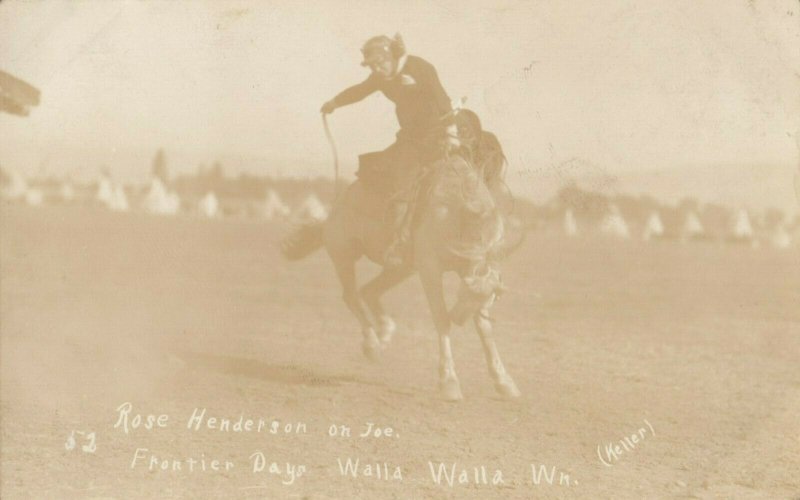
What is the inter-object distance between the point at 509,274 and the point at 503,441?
1.41 metres

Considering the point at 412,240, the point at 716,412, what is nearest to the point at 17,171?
the point at 412,240

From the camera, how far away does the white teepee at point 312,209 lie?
7.21m

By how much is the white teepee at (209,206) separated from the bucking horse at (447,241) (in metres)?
2.29

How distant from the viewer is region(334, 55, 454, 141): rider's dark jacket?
6543 millimetres

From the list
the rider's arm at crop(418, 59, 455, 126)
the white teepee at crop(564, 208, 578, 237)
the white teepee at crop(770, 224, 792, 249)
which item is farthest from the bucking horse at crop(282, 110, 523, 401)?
the white teepee at crop(770, 224, 792, 249)

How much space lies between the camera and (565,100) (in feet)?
22.9

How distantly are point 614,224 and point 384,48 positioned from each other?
102 inches

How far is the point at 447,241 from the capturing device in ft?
20.6

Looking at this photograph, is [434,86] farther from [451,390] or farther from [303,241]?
[451,390]

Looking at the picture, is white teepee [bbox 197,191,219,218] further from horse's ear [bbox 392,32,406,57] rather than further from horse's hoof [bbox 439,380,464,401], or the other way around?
horse's hoof [bbox 439,380,464,401]

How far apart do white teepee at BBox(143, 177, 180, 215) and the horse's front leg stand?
2828mm

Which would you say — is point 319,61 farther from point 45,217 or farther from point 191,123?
point 45,217

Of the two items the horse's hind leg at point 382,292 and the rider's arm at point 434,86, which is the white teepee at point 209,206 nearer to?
the horse's hind leg at point 382,292

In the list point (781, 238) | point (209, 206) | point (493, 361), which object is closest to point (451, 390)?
point (493, 361)
